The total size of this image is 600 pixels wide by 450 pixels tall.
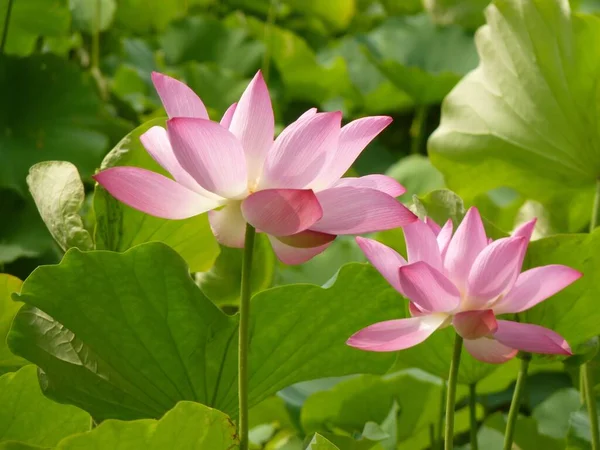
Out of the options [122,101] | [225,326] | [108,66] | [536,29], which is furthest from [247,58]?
[225,326]

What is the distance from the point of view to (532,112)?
2.70ft

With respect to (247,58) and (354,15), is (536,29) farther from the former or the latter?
(354,15)

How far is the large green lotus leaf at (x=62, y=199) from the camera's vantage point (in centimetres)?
59

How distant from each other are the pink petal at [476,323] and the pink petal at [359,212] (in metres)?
0.06

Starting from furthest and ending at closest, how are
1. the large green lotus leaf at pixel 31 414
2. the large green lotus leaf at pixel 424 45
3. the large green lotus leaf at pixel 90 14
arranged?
the large green lotus leaf at pixel 424 45 → the large green lotus leaf at pixel 90 14 → the large green lotus leaf at pixel 31 414

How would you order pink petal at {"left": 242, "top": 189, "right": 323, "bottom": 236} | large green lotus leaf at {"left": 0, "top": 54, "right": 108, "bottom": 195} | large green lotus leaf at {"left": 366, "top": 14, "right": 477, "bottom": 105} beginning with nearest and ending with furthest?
pink petal at {"left": 242, "top": 189, "right": 323, "bottom": 236}, large green lotus leaf at {"left": 0, "top": 54, "right": 108, "bottom": 195}, large green lotus leaf at {"left": 366, "top": 14, "right": 477, "bottom": 105}

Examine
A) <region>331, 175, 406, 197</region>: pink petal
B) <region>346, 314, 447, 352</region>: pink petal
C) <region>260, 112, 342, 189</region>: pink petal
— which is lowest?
<region>346, 314, 447, 352</region>: pink petal

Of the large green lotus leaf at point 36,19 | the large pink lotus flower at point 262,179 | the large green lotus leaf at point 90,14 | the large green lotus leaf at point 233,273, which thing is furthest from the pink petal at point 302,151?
the large green lotus leaf at point 90,14

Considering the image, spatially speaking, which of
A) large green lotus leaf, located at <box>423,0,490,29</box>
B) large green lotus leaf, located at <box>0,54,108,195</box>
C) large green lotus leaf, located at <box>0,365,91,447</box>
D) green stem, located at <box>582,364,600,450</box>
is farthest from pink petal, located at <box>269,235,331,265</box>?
large green lotus leaf, located at <box>423,0,490,29</box>

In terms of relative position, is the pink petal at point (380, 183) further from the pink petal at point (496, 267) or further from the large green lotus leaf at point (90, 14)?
the large green lotus leaf at point (90, 14)

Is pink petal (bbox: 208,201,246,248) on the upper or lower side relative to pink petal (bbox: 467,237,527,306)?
upper

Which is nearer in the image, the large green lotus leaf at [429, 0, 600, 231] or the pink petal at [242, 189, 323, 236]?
the pink petal at [242, 189, 323, 236]

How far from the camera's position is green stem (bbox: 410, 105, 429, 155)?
1.56 metres

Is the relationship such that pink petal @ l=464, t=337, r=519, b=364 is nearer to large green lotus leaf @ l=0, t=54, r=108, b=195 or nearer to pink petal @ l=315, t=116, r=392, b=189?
pink petal @ l=315, t=116, r=392, b=189
